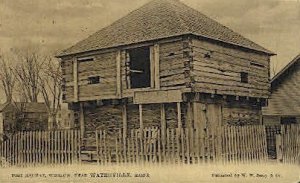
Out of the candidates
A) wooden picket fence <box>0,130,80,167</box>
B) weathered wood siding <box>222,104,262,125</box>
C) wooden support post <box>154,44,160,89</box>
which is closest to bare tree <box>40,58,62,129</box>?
wooden picket fence <box>0,130,80,167</box>

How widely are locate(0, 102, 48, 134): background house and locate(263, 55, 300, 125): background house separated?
86.0 inches

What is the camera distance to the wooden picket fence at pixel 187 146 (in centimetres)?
464

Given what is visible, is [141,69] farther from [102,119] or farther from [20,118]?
[20,118]

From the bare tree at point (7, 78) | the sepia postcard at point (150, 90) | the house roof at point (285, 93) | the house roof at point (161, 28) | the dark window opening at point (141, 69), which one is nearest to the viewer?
the sepia postcard at point (150, 90)

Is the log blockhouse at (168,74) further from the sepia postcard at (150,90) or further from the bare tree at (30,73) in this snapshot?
the bare tree at (30,73)

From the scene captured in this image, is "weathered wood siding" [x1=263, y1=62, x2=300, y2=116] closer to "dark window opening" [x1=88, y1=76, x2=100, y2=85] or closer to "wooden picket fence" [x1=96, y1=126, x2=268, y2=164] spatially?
"wooden picket fence" [x1=96, y1=126, x2=268, y2=164]

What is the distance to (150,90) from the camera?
16.7 feet

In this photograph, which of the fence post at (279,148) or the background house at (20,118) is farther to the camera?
the background house at (20,118)

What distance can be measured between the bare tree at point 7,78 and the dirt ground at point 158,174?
0.68 meters

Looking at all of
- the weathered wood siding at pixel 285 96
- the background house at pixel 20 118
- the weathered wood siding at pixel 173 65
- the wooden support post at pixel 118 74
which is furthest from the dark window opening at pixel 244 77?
the background house at pixel 20 118

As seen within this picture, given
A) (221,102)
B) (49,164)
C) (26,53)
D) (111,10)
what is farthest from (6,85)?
(221,102)

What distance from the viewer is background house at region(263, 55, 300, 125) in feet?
16.9

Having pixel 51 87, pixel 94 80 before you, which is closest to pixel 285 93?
pixel 94 80

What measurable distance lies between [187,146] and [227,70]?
787mm
